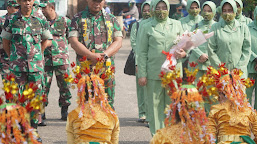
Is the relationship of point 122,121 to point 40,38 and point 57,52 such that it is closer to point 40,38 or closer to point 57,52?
point 57,52

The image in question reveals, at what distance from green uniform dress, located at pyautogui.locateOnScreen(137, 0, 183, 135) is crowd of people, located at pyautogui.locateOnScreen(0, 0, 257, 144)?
0.04 feet

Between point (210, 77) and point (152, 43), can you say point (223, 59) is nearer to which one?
point (152, 43)

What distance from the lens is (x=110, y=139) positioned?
562cm

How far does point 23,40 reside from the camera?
7457 mm

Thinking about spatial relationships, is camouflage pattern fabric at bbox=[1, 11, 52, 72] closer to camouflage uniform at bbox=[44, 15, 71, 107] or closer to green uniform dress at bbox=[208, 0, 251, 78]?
camouflage uniform at bbox=[44, 15, 71, 107]

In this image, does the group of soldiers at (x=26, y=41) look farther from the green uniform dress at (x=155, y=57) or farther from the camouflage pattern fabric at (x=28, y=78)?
the green uniform dress at (x=155, y=57)

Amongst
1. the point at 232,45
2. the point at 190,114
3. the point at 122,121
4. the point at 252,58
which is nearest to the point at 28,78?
the point at 122,121

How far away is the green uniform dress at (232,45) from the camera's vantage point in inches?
314

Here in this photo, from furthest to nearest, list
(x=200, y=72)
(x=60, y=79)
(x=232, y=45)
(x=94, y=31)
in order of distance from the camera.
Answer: (x=60, y=79)
(x=200, y=72)
(x=232, y=45)
(x=94, y=31)

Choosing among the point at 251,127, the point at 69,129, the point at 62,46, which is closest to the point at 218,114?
the point at 251,127

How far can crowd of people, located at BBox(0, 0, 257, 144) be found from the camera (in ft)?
16.7

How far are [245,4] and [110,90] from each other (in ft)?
39.9

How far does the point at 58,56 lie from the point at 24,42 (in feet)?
5.43

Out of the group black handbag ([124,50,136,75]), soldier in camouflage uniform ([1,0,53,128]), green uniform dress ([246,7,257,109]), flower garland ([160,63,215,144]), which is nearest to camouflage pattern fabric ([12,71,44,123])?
soldier in camouflage uniform ([1,0,53,128])
